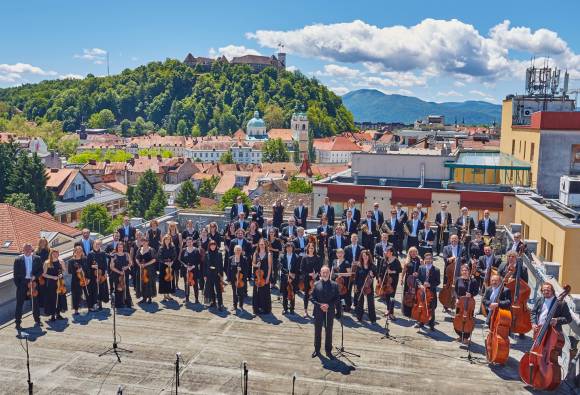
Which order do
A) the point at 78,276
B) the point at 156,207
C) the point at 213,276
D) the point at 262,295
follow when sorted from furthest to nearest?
1. the point at 156,207
2. the point at 213,276
3. the point at 262,295
4. the point at 78,276

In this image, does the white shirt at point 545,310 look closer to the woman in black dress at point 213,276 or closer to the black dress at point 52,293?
the woman in black dress at point 213,276

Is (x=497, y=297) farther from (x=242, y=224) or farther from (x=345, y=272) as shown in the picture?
(x=242, y=224)

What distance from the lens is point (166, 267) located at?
12.6 metres

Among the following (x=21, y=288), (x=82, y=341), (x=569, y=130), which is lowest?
(x=82, y=341)

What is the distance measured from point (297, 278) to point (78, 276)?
171 inches

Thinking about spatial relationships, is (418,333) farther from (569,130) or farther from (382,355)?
(569,130)

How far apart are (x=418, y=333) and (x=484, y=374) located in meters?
1.89

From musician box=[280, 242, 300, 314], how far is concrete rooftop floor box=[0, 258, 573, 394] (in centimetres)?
40

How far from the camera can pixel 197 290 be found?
12.5 metres

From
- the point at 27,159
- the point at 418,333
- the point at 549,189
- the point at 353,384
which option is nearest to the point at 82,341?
the point at 353,384

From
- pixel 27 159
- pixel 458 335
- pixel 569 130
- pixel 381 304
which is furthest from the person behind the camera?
pixel 27 159

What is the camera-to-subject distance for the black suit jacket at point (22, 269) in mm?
10719

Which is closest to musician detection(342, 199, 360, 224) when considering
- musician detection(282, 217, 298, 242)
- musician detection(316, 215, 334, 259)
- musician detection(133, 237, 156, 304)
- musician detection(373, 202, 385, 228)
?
musician detection(373, 202, 385, 228)

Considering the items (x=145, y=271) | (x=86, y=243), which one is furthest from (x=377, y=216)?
(x=86, y=243)
